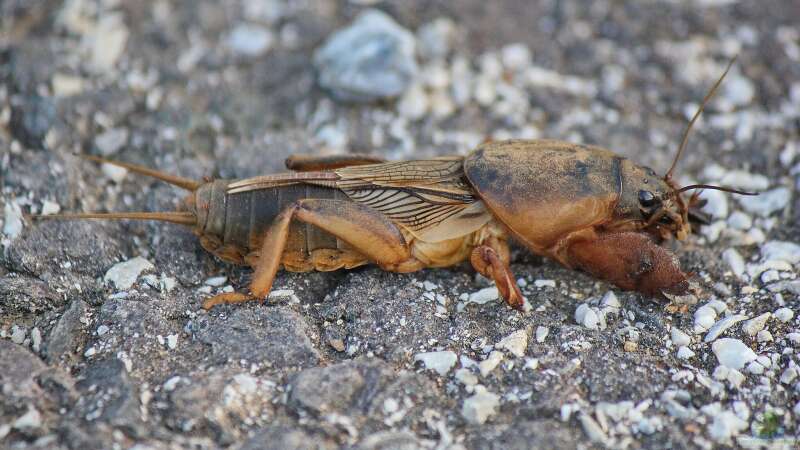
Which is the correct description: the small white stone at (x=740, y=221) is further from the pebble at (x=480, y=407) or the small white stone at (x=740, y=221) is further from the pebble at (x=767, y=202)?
the pebble at (x=480, y=407)

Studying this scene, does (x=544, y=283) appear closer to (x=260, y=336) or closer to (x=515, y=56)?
(x=260, y=336)

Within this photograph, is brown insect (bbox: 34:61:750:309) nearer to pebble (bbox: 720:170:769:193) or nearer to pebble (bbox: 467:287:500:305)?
pebble (bbox: 467:287:500:305)

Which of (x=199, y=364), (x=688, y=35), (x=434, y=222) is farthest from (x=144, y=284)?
(x=688, y=35)

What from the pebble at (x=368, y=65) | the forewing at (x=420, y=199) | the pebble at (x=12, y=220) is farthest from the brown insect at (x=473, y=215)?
the pebble at (x=368, y=65)

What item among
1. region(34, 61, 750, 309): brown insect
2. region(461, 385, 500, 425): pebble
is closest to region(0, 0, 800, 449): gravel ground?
region(461, 385, 500, 425): pebble

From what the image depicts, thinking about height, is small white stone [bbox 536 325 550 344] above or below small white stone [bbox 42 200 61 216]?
below

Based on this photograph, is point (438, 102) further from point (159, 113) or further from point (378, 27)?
point (159, 113)
